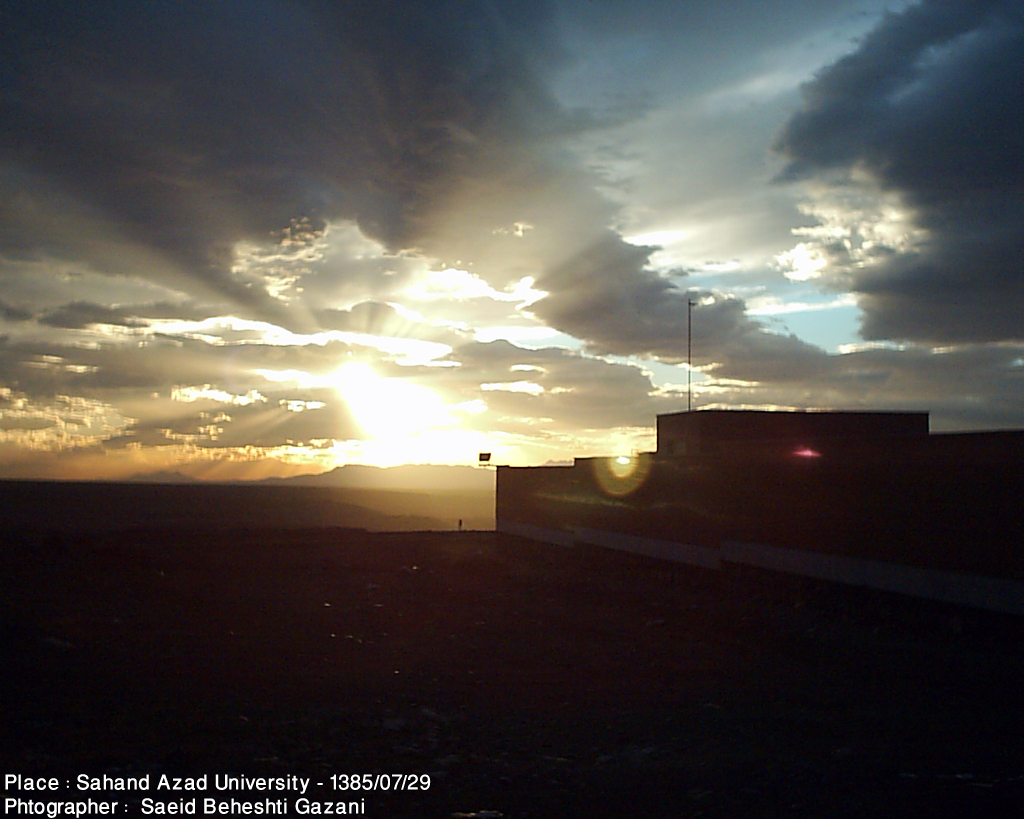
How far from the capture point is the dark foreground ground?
789cm

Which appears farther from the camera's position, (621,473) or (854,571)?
(621,473)

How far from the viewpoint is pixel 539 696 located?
457 inches

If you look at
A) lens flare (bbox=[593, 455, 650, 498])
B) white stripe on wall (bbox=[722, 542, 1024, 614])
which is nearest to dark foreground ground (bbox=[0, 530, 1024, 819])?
white stripe on wall (bbox=[722, 542, 1024, 614])

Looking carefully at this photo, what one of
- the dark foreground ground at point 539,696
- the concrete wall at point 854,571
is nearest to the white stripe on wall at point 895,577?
the concrete wall at point 854,571

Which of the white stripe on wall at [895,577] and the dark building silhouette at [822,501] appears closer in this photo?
the white stripe on wall at [895,577]

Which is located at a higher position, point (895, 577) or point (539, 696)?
point (895, 577)

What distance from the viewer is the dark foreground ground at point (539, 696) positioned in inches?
311

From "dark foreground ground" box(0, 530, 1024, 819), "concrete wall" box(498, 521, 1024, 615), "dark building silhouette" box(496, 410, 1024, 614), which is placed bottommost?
"dark foreground ground" box(0, 530, 1024, 819)

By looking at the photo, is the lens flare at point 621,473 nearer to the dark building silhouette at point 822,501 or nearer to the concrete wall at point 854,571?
the dark building silhouette at point 822,501

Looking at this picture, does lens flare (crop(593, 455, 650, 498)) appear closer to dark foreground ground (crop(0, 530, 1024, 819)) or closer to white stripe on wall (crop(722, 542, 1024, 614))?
white stripe on wall (crop(722, 542, 1024, 614))

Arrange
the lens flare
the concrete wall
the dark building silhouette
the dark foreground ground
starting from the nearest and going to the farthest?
the dark foreground ground → the concrete wall → the dark building silhouette → the lens flare

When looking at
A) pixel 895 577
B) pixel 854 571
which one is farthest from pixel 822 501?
pixel 895 577

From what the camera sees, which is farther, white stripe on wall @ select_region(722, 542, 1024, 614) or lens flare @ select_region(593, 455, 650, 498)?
lens flare @ select_region(593, 455, 650, 498)

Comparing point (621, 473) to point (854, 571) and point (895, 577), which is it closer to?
point (854, 571)
